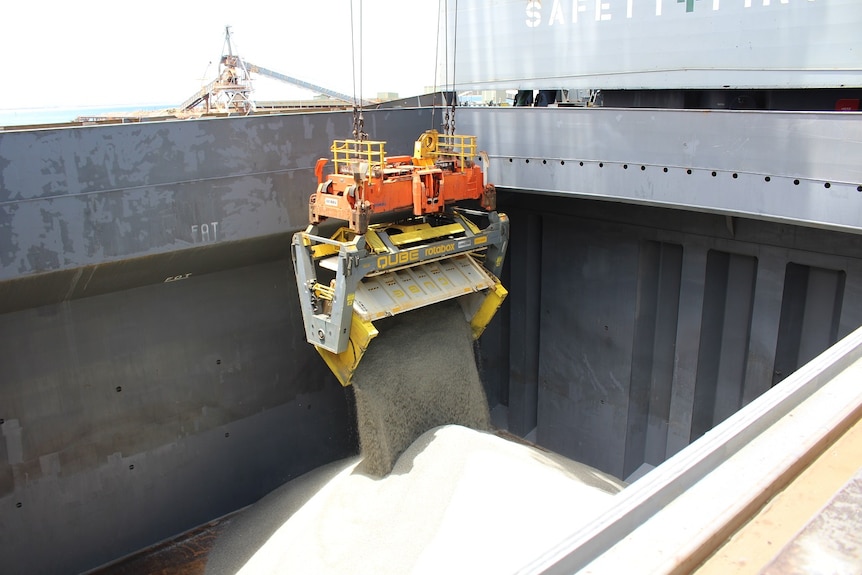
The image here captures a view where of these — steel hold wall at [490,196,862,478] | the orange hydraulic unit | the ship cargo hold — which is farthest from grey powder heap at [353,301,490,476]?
steel hold wall at [490,196,862,478]

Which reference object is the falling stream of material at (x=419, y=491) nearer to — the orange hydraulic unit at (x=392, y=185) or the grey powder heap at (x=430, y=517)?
the grey powder heap at (x=430, y=517)

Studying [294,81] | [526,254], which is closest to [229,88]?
[294,81]

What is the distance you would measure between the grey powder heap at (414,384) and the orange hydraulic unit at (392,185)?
1388 mm

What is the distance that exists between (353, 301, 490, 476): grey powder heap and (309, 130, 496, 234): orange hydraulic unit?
1388mm

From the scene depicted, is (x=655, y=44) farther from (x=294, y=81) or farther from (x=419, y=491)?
(x=294, y=81)

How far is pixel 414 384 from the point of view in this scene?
739 cm

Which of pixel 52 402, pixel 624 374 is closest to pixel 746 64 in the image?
pixel 624 374

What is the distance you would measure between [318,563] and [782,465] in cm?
470

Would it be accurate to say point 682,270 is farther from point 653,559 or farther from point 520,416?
point 653,559

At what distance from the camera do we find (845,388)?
9.86ft

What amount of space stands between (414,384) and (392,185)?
218cm

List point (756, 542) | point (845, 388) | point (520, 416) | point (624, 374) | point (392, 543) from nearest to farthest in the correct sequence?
point (756, 542), point (845, 388), point (392, 543), point (624, 374), point (520, 416)

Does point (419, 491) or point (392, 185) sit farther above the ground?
point (392, 185)

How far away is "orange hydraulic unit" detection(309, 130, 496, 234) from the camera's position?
6395 millimetres
